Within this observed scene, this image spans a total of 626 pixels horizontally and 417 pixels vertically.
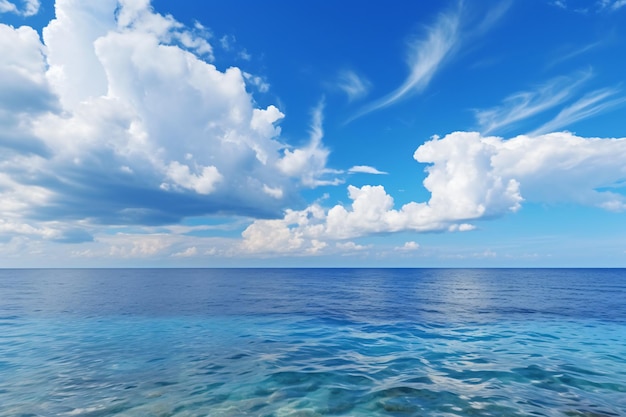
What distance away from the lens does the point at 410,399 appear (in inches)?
648

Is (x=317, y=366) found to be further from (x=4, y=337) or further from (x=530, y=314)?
(x=530, y=314)

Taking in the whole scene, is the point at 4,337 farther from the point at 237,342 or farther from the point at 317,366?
the point at 317,366

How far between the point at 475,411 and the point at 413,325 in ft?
77.9

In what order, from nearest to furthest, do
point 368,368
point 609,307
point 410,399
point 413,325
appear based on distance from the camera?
point 410,399 → point 368,368 → point 413,325 → point 609,307

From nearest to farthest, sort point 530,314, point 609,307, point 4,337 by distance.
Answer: point 4,337 < point 530,314 < point 609,307

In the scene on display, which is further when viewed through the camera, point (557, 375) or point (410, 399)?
point (557, 375)

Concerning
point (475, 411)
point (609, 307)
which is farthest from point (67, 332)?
point (609, 307)

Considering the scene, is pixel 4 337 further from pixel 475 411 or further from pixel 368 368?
pixel 475 411

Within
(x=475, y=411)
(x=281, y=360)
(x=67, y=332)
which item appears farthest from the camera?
(x=67, y=332)

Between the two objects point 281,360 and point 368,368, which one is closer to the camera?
point 368,368

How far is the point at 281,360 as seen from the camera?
935 inches

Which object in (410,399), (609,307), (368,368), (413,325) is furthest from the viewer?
(609,307)

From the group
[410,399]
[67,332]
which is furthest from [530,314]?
[67,332]

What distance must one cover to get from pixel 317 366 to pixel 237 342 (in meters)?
10.7
